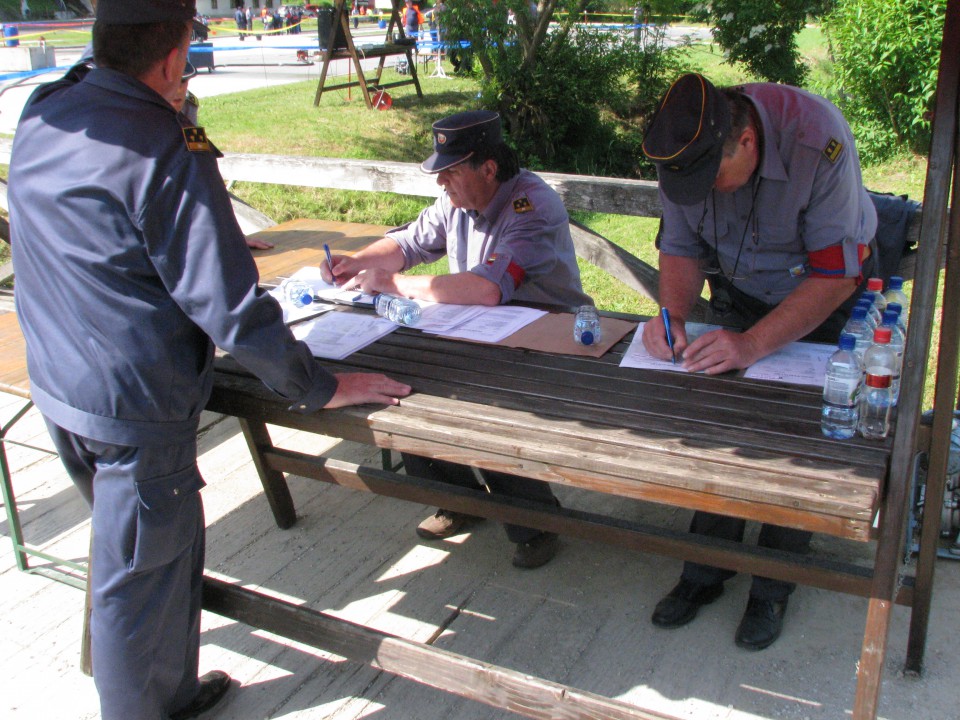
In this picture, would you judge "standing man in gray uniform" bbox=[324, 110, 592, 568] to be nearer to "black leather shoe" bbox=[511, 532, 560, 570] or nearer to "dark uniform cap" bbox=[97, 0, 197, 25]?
"black leather shoe" bbox=[511, 532, 560, 570]

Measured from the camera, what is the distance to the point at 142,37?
179 centimetres

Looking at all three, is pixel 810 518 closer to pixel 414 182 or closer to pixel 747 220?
pixel 747 220

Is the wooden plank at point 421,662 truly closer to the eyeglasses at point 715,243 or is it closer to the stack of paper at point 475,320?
the stack of paper at point 475,320

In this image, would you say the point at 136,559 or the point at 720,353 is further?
the point at 720,353

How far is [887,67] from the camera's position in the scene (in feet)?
25.5

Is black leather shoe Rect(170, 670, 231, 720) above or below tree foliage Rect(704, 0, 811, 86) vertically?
below

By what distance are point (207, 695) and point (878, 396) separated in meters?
1.84

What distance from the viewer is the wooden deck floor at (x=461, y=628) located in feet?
7.79

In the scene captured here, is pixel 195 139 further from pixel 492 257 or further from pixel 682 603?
pixel 682 603

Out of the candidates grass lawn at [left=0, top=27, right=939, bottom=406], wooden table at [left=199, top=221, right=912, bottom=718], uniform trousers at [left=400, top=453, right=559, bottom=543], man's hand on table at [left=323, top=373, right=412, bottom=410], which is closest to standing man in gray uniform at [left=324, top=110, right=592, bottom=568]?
uniform trousers at [left=400, top=453, right=559, bottom=543]

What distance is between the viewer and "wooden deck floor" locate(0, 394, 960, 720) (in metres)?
2.38

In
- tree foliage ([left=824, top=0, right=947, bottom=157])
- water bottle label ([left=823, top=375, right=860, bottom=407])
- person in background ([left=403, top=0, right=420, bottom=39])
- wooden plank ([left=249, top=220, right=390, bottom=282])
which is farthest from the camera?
person in background ([left=403, top=0, right=420, bottom=39])

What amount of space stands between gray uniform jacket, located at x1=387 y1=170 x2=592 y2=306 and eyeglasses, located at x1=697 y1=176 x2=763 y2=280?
19.8 inches

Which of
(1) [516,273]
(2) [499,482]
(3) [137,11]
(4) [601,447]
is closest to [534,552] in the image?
(2) [499,482]
